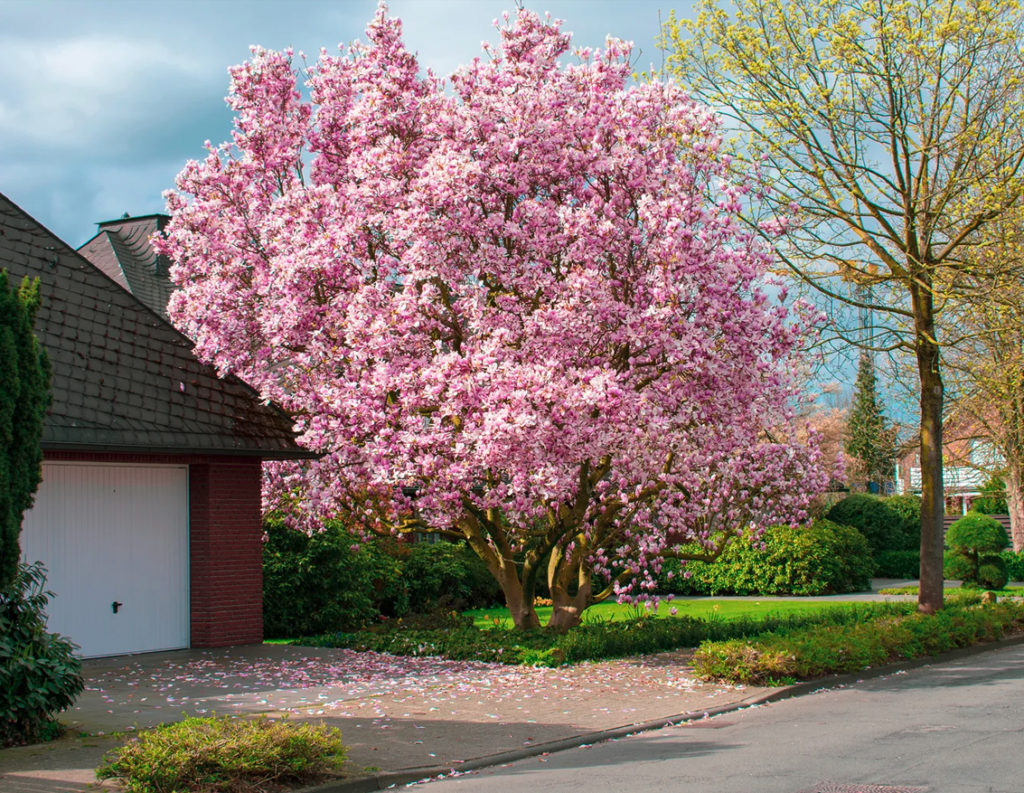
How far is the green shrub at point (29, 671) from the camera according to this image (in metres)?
8.93

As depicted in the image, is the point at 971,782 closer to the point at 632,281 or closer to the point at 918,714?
the point at 918,714

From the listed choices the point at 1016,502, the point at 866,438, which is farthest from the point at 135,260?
the point at 866,438

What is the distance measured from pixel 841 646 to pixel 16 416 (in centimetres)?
1016

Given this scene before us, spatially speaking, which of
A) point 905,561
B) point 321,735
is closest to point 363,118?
point 321,735

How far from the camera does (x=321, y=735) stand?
26.4 ft

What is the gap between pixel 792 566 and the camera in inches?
1061

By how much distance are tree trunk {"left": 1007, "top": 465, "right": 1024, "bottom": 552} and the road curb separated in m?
17.3

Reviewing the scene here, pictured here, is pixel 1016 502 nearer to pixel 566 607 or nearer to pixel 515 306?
pixel 566 607

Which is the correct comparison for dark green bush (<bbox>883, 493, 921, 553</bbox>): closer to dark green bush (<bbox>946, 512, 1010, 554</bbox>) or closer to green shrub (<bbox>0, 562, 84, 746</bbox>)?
dark green bush (<bbox>946, 512, 1010, 554</bbox>)

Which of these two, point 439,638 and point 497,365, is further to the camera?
point 439,638

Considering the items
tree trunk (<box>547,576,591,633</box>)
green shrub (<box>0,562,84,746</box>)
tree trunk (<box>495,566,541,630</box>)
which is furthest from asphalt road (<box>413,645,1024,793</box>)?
tree trunk (<box>495,566,541,630</box>)

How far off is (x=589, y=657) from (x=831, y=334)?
7257mm

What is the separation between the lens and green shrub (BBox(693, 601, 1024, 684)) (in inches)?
496

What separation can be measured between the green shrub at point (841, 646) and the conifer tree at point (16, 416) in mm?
8008
